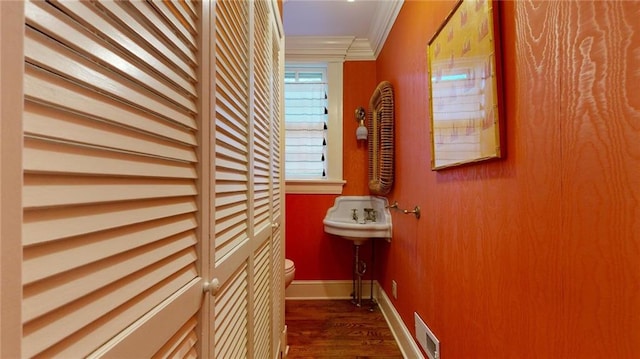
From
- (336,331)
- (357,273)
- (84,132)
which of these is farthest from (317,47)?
(84,132)

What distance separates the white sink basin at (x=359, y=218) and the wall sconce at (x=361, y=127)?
1.92ft

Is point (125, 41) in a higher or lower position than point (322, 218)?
higher

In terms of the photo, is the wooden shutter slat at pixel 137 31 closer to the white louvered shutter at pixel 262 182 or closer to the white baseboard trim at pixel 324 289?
the white louvered shutter at pixel 262 182

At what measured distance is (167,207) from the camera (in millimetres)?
492

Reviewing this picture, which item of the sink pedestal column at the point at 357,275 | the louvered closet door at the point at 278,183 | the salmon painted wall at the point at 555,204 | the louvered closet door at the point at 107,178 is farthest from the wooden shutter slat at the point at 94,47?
the sink pedestal column at the point at 357,275

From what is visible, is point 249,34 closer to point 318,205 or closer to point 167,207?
point 167,207

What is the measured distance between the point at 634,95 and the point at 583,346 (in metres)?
0.54

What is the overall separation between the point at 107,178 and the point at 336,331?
87.0 inches

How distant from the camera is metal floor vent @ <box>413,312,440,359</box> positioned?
4.76 ft

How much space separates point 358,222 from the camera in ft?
9.09

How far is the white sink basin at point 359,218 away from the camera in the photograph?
244cm

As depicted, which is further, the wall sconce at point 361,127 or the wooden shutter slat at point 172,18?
the wall sconce at point 361,127

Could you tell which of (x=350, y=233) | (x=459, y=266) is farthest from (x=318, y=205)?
(x=459, y=266)

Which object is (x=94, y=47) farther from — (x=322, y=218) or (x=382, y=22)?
(x=322, y=218)
